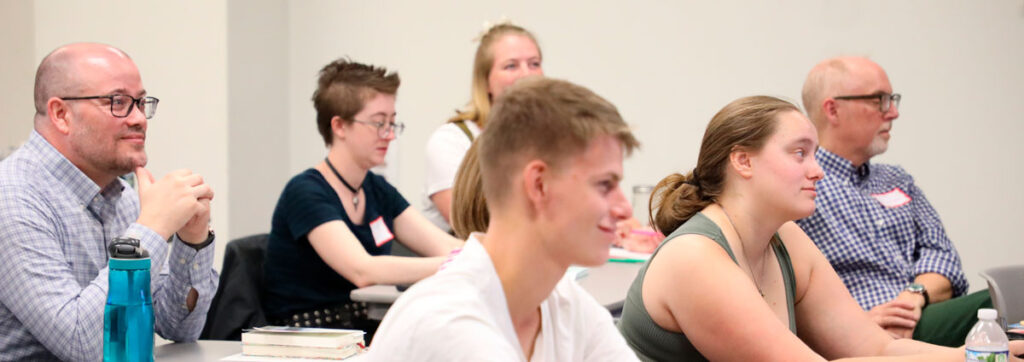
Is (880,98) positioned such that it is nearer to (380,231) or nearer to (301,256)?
(380,231)

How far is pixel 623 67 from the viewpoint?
5168mm

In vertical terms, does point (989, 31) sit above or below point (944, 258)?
above

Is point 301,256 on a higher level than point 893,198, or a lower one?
lower

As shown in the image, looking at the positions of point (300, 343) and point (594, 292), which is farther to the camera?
point (594, 292)

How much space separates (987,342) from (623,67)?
3.31 metres

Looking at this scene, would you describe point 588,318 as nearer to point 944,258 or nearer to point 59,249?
point 59,249

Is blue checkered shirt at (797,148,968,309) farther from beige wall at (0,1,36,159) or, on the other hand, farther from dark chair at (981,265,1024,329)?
beige wall at (0,1,36,159)

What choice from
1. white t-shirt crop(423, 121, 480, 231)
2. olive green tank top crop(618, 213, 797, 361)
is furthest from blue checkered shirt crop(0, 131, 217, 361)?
white t-shirt crop(423, 121, 480, 231)

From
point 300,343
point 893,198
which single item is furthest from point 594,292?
point 893,198

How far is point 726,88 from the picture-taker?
5043 mm

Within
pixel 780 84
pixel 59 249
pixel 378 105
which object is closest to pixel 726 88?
pixel 780 84

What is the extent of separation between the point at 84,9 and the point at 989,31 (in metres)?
4.46

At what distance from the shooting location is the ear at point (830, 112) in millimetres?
3494

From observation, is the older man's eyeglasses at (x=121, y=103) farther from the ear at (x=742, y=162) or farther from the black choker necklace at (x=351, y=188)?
the ear at (x=742, y=162)
